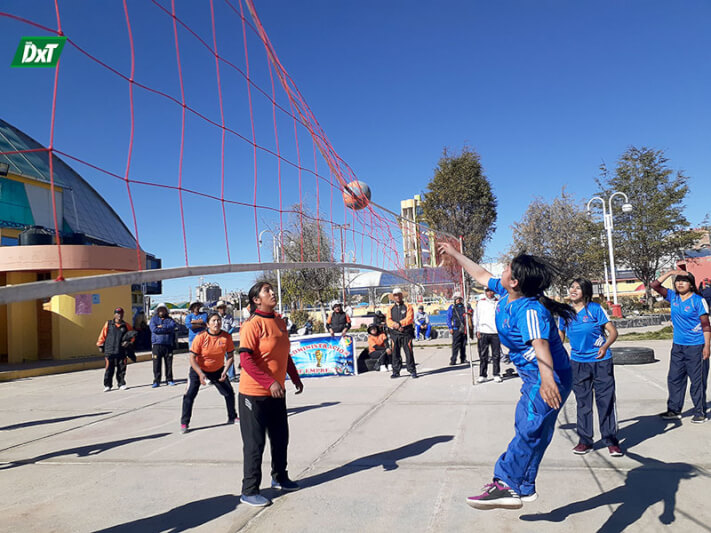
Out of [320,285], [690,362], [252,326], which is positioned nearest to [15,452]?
[252,326]

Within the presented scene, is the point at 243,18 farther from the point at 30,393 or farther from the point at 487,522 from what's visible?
the point at 30,393

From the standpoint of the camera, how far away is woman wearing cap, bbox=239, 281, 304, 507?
3.52m

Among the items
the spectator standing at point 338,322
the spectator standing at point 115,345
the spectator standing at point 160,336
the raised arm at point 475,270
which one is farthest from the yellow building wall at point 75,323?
the raised arm at point 475,270

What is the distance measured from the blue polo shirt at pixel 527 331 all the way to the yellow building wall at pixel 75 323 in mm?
14716

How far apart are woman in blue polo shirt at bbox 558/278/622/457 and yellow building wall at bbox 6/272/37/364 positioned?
1569 cm

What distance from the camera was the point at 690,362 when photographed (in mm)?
5184

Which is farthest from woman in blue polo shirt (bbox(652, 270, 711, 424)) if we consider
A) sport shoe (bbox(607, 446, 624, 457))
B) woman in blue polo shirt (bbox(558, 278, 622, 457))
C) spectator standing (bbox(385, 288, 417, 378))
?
spectator standing (bbox(385, 288, 417, 378))

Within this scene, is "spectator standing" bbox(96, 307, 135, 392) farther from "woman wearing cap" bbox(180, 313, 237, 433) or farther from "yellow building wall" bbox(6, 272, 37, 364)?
"yellow building wall" bbox(6, 272, 37, 364)

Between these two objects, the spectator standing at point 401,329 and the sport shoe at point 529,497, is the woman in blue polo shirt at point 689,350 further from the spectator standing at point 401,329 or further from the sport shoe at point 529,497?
the spectator standing at point 401,329

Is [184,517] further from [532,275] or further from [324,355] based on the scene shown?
[324,355]

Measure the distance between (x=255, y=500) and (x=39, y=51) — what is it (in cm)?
326

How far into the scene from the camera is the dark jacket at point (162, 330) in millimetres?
9688

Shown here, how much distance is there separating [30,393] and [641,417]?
33.9 ft

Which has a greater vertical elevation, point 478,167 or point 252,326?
point 478,167
